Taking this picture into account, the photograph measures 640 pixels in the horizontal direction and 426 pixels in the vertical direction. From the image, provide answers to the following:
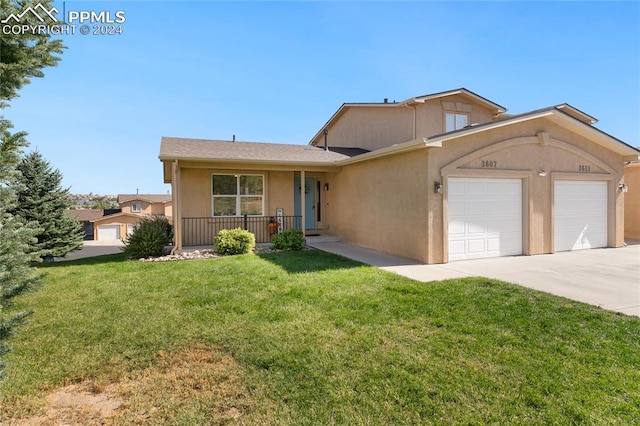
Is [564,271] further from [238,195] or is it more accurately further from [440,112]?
[238,195]

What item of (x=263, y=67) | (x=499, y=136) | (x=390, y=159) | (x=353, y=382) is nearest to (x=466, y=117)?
(x=499, y=136)

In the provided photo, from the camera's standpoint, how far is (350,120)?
16812mm

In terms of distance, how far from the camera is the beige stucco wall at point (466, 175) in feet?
28.1

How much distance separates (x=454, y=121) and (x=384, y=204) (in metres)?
6.12

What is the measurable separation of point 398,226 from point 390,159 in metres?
2.05

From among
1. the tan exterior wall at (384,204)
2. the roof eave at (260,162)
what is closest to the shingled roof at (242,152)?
the roof eave at (260,162)

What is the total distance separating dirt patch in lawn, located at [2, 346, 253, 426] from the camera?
2705mm

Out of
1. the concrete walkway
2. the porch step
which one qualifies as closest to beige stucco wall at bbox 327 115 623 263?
the concrete walkway

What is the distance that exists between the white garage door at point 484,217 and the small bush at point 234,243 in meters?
6.08

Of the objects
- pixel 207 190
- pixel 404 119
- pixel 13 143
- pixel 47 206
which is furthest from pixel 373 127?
pixel 13 143

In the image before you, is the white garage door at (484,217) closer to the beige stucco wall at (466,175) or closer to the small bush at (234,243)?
the beige stucco wall at (466,175)

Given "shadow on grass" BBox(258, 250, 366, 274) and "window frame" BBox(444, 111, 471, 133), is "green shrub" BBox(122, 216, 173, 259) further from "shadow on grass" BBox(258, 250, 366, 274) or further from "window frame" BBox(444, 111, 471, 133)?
"window frame" BBox(444, 111, 471, 133)

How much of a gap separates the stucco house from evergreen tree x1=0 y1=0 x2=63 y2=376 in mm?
7000

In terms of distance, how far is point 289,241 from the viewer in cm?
1091
